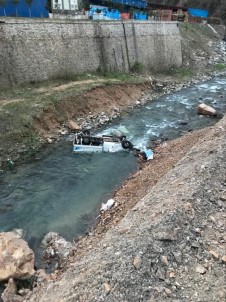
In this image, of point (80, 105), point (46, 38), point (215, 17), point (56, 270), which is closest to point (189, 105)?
point (80, 105)

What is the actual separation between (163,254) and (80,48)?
26465 millimetres

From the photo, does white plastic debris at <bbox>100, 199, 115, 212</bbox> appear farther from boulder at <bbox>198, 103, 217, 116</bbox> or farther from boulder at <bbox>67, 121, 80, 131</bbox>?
boulder at <bbox>198, 103, 217, 116</bbox>

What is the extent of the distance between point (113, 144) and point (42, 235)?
366 inches

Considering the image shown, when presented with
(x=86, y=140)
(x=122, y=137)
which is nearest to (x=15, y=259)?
(x=86, y=140)

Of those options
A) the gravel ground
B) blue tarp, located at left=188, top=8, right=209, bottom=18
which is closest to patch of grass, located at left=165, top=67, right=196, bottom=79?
blue tarp, located at left=188, top=8, right=209, bottom=18

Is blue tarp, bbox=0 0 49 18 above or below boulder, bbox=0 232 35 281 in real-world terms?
above

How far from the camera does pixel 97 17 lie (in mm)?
41594

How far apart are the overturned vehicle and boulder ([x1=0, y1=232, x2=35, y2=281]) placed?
9.94 meters

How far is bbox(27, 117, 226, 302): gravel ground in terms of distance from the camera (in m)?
10.1

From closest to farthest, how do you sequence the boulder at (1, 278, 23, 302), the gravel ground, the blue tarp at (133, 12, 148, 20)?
the gravel ground < the boulder at (1, 278, 23, 302) < the blue tarp at (133, 12, 148, 20)

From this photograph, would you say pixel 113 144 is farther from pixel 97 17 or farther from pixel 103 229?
pixel 97 17

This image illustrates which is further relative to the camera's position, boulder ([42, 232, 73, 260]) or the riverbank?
the riverbank

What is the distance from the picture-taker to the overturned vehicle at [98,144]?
23344 mm

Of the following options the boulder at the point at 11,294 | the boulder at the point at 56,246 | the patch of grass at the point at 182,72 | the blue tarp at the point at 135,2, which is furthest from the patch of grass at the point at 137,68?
the boulder at the point at 11,294
